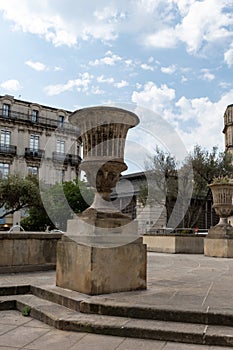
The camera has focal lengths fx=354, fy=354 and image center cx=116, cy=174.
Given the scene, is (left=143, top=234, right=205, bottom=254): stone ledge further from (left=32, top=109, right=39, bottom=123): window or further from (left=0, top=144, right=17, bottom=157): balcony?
(left=32, top=109, right=39, bottom=123): window

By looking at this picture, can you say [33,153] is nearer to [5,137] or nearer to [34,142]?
[34,142]

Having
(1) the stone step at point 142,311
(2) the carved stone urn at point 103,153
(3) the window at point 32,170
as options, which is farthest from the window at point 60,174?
(1) the stone step at point 142,311

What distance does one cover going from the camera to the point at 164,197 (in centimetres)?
2272

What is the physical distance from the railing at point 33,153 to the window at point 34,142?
0.39 meters

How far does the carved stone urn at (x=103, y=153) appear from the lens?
5.48m

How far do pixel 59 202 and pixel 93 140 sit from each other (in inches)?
1131

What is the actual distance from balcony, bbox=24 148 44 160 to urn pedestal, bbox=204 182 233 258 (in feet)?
112

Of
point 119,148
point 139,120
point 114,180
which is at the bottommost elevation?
point 114,180

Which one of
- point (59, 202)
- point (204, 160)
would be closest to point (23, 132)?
point (59, 202)

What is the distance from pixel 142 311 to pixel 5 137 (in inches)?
1668

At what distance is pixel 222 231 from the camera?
13312 millimetres

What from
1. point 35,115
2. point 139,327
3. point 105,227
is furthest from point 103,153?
point 35,115

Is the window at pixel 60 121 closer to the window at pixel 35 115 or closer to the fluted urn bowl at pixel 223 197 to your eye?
the window at pixel 35 115

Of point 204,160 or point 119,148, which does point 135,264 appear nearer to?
point 119,148
